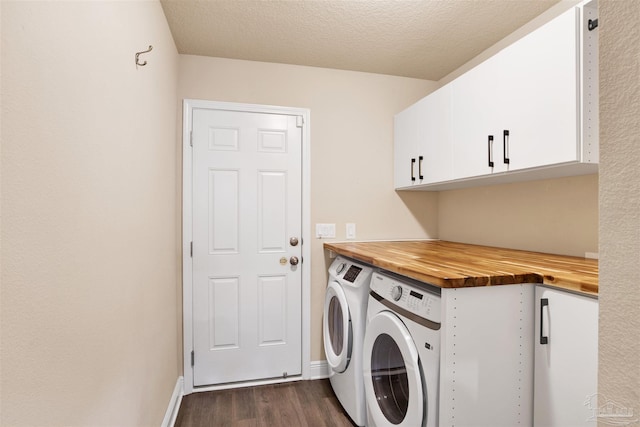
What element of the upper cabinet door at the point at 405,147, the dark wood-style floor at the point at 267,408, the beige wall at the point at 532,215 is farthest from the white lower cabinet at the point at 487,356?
the upper cabinet door at the point at 405,147

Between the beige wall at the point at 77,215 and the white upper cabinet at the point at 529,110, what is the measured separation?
1.66m

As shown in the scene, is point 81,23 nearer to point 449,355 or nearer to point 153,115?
point 153,115

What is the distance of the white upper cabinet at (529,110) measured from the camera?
1.27m

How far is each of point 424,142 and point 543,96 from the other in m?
0.91

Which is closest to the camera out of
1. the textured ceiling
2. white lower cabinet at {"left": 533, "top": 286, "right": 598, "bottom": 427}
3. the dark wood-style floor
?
white lower cabinet at {"left": 533, "top": 286, "right": 598, "bottom": 427}

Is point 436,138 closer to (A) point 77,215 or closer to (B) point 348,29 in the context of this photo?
(B) point 348,29

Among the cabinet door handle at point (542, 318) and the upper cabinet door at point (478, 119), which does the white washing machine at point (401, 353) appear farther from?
the upper cabinet door at point (478, 119)

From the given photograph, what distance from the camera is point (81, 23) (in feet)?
2.78

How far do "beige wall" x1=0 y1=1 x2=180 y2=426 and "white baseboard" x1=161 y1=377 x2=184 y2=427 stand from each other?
41 centimetres

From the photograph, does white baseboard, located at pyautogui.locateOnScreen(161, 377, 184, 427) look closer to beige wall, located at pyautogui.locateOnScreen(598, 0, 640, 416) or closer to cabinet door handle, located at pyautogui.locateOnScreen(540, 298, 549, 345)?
cabinet door handle, located at pyautogui.locateOnScreen(540, 298, 549, 345)

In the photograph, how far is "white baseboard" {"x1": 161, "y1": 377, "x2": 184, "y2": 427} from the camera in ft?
6.12

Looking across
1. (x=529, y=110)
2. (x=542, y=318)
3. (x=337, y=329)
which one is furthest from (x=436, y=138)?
(x=337, y=329)

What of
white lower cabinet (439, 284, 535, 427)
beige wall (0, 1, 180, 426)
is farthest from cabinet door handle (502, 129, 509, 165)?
beige wall (0, 1, 180, 426)

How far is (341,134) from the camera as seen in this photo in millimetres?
2633
